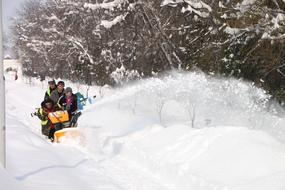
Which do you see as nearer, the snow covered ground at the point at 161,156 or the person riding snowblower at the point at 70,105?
the snow covered ground at the point at 161,156

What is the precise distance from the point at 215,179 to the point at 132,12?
45.4 ft

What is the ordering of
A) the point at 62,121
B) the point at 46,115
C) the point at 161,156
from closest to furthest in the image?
1. the point at 161,156
2. the point at 62,121
3. the point at 46,115

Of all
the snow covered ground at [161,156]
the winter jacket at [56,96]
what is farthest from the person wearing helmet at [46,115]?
the snow covered ground at [161,156]

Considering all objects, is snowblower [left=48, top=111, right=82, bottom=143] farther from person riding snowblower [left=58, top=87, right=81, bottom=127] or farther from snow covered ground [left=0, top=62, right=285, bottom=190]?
snow covered ground [left=0, top=62, right=285, bottom=190]

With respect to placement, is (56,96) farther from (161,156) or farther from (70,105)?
(161,156)

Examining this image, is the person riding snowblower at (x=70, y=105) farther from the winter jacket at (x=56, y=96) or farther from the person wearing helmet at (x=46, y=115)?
the person wearing helmet at (x=46, y=115)

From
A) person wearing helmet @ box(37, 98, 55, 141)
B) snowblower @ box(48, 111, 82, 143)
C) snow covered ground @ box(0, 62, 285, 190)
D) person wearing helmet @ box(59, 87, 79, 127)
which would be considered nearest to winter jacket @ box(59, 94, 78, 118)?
person wearing helmet @ box(59, 87, 79, 127)

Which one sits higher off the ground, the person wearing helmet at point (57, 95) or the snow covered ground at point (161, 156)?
the person wearing helmet at point (57, 95)

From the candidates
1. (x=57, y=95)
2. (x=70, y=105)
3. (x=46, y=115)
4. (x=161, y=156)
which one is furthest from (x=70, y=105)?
(x=161, y=156)

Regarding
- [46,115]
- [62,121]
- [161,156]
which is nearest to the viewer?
[161,156]

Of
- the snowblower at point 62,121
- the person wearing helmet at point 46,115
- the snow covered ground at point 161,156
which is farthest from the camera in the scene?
the person wearing helmet at point 46,115

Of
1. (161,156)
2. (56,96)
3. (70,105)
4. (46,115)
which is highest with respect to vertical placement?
(56,96)

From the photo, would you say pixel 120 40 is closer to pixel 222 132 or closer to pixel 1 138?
pixel 222 132

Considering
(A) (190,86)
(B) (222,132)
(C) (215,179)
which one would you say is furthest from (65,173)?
(A) (190,86)
